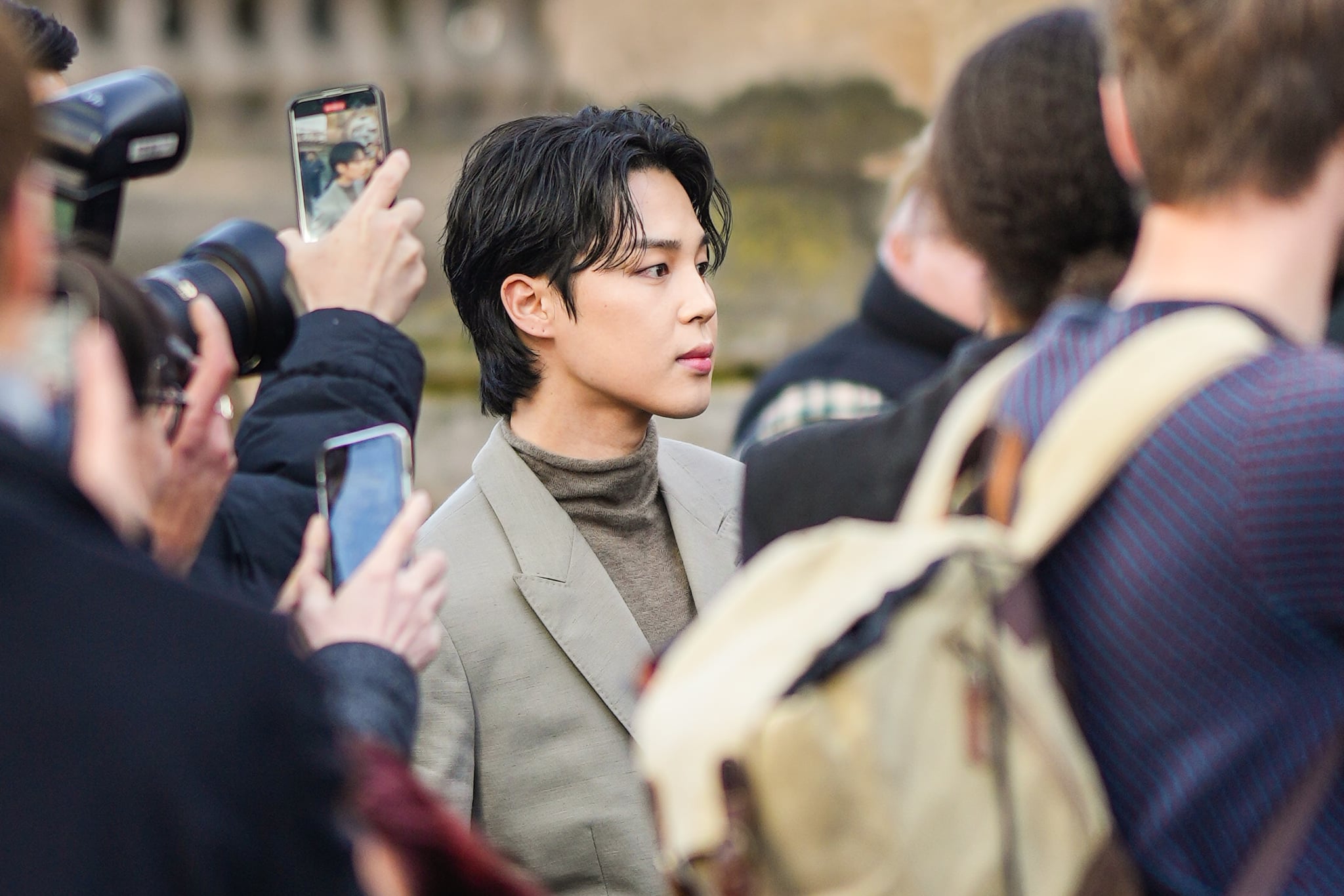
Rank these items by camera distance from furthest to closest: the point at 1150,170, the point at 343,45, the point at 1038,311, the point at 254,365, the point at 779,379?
1. the point at 343,45
2. the point at 779,379
3. the point at 254,365
4. the point at 1038,311
5. the point at 1150,170

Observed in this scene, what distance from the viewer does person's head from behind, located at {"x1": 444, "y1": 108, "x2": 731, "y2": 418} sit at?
265 cm

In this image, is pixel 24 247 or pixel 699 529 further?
pixel 699 529

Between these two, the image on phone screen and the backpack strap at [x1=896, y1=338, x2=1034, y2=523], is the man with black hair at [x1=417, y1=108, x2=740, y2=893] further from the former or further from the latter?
the backpack strap at [x1=896, y1=338, x2=1034, y2=523]

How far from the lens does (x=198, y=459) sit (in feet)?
5.69

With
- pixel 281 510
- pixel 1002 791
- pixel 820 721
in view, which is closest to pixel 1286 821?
pixel 1002 791

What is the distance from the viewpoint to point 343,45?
6.01 m

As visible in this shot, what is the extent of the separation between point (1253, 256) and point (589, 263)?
4.48 ft

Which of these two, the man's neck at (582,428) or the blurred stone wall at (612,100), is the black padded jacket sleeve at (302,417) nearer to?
the man's neck at (582,428)

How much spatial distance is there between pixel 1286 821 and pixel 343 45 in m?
5.22

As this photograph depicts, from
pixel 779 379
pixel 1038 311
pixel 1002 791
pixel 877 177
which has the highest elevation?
pixel 1038 311

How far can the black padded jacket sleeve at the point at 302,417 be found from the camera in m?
2.11

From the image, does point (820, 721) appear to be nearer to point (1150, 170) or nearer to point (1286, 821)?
point (1286, 821)

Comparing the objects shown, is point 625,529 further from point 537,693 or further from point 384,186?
point 384,186

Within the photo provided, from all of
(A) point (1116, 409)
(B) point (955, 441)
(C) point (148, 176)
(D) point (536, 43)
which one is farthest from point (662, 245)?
(D) point (536, 43)
